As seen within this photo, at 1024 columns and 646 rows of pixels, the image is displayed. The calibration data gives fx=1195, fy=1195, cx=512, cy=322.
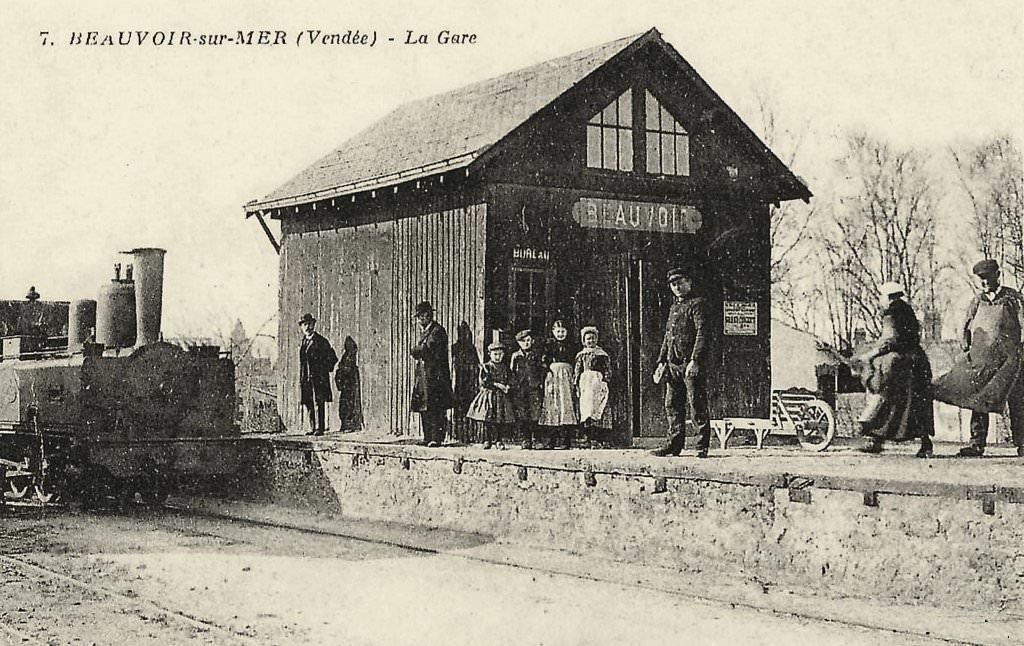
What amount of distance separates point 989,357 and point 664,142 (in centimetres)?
584

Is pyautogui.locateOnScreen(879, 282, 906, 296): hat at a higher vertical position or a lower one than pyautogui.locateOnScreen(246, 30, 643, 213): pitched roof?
lower

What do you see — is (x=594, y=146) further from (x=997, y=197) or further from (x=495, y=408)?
(x=997, y=197)

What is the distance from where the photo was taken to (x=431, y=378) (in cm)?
1432

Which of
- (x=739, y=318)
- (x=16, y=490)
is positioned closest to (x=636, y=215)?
(x=739, y=318)

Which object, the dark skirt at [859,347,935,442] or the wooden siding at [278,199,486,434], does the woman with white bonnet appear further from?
the wooden siding at [278,199,486,434]

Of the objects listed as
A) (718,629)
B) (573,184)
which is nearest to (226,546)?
(718,629)

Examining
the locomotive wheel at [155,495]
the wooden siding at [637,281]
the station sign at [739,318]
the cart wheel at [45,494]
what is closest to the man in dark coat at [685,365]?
the wooden siding at [637,281]

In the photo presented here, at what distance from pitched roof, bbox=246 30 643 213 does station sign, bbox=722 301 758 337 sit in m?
3.91

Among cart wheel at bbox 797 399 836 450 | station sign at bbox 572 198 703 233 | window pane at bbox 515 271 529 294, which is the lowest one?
cart wheel at bbox 797 399 836 450

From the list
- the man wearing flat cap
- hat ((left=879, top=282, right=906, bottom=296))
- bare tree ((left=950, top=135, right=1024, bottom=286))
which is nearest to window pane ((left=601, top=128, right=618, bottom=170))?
hat ((left=879, top=282, right=906, bottom=296))

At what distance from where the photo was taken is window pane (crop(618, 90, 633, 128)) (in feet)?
51.7

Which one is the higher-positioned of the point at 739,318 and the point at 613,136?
the point at 613,136

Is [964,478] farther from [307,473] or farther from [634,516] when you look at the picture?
[307,473]

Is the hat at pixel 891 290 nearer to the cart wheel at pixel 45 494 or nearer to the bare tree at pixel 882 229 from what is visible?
the cart wheel at pixel 45 494
